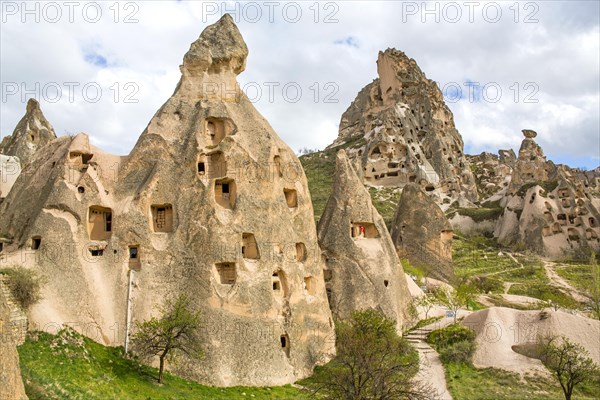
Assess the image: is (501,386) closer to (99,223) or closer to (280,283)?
(280,283)

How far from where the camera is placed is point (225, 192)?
29.0 meters

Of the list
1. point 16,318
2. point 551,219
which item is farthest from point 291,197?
point 551,219

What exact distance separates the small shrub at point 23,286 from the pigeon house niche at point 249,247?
9211 millimetres

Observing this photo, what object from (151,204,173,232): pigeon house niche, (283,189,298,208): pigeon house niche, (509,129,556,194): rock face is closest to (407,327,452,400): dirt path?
(283,189,298,208): pigeon house niche

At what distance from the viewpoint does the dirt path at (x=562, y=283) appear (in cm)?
4869

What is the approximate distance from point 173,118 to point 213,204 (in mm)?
5426

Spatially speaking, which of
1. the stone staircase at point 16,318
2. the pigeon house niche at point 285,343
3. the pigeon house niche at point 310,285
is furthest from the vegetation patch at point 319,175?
the stone staircase at point 16,318

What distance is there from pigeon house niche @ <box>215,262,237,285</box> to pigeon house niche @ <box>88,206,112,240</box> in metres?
5.32

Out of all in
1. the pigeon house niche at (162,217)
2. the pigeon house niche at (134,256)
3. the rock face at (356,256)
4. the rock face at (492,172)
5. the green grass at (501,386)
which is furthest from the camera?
the rock face at (492,172)

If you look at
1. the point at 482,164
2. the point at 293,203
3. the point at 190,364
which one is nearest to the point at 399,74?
the point at 482,164

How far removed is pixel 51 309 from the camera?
23891 millimetres

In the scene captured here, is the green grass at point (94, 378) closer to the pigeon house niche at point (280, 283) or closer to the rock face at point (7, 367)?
the rock face at point (7, 367)

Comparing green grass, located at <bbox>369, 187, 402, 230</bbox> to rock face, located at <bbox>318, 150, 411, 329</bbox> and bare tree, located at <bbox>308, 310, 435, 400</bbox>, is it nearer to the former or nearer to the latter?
rock face, located at <bbox>318, 150, 411, 329</bbox>

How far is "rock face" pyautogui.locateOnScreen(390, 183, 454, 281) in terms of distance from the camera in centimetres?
4881
